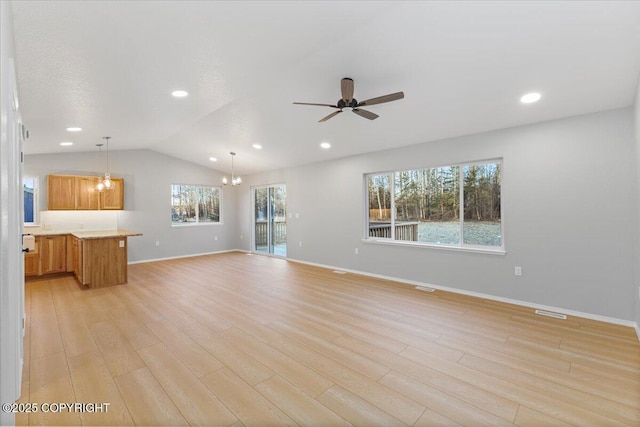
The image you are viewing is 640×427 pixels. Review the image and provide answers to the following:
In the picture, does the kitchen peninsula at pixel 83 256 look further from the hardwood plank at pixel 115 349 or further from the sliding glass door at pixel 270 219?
the sliding glass door at pixel 270 219

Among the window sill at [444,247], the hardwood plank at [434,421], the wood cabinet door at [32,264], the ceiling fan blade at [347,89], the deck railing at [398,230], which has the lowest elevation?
the hardwood plank at [434,421]

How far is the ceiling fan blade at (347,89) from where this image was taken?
2962 mm

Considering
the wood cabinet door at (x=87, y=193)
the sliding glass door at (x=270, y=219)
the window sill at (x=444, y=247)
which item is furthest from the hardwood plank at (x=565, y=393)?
the wood cabinet door at (x=87, y=193)

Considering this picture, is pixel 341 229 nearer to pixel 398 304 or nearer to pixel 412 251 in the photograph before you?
pixel 412 251

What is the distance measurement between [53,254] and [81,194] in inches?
55.4

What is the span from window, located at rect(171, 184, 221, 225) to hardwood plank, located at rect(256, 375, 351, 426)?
7.07 m

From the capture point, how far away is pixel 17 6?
5.62ft

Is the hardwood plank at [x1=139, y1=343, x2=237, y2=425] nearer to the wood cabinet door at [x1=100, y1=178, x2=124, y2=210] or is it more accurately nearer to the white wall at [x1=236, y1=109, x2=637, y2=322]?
the white wall at [x1=236, y1=109, x2=637, y2=322]

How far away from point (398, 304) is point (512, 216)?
2033 mm

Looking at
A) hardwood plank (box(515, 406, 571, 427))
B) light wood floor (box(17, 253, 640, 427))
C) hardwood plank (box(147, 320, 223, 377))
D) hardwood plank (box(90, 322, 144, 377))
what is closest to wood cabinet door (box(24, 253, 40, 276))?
light wood floor (box(17, 253, 640, 427))

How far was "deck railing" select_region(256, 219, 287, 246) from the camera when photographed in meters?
8.47

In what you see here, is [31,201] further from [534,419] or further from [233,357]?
[534,419]

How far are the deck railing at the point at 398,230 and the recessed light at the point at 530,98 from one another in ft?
8.31

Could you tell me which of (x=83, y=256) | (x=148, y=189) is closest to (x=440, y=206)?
(x=83, y=256)
